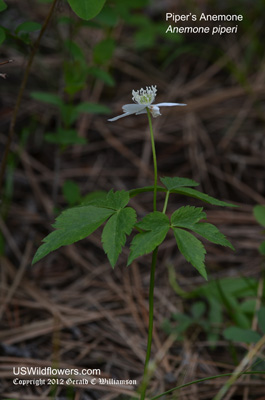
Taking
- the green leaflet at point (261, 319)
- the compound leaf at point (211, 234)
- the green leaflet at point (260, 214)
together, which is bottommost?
the green leaflet at point (261, 319)

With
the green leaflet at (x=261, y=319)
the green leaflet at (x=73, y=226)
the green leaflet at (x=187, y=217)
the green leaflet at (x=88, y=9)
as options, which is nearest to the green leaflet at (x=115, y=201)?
the green leaflet at (x=73, y=226)

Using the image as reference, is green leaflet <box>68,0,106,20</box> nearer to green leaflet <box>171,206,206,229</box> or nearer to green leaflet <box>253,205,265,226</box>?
green leaflet <box>171,206,206,229</box>

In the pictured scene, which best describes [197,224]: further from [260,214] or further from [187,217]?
[260,214]

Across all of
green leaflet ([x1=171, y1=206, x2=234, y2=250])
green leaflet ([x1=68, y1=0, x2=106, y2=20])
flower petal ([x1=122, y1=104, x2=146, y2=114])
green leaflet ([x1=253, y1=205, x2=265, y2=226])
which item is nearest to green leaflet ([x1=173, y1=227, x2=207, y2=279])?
green leaflet ([x1=171, y1=206, x2=234, y2=250])

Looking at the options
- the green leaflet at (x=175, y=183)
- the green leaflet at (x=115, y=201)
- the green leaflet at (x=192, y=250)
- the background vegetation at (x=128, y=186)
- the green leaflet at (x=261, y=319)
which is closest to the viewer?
the green leaflet at (x=192, y=250)

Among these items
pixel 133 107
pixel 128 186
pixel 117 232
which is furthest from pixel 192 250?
pixel 128 186

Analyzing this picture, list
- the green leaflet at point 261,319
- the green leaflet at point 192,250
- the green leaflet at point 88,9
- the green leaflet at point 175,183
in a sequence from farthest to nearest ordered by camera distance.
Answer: the green leaflet at point 261,319
the green leaflet at point 88,9
the green leaflet at point 175,183
the green leaflet at point 192,250

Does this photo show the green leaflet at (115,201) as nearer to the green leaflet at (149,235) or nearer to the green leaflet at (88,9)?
the green leaflet at (149,235)
